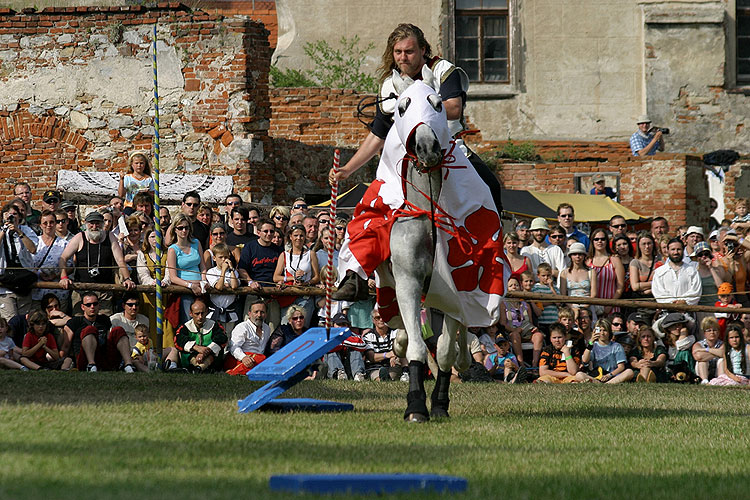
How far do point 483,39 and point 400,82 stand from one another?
2226 centimetres

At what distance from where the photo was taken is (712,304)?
1498 centimetres

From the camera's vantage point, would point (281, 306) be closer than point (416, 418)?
No

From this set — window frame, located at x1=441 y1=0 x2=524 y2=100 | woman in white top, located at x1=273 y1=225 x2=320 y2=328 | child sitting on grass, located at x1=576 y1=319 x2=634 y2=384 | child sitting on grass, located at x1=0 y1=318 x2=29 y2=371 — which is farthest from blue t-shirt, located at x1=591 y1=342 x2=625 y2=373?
window frame, located at x1=441 y1=0 x2=524 y2=100

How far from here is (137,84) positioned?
20.6m

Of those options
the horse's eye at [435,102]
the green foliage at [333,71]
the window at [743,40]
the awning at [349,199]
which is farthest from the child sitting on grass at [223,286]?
the window at [743,40]

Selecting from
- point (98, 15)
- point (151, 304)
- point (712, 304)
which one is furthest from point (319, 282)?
point (98, 15)

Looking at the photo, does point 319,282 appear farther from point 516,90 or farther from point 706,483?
point 516,90

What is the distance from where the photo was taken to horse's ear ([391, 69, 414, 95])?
27.5ft

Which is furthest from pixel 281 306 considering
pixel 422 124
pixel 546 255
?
pixel 422 124

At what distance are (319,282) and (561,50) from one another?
17.8 metres

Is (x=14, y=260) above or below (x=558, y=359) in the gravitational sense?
above

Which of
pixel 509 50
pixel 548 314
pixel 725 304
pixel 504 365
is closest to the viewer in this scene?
pixel 504 365

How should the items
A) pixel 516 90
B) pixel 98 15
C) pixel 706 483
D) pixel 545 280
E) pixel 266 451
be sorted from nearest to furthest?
pixel 706 483 → pixel 266 451 → pixel 545 280 → pixel 98 15 → pixel 516 90

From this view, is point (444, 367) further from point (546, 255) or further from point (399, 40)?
point (546, 255)
